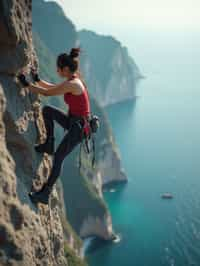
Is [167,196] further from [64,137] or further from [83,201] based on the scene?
[64,137]

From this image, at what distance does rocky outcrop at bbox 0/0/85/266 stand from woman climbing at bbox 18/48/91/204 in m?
0.40

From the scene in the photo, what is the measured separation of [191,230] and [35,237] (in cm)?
5030

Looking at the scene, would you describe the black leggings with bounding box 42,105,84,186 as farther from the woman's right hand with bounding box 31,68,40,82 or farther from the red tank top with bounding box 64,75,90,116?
the woman's right hand with bounding box 31,68,40,82

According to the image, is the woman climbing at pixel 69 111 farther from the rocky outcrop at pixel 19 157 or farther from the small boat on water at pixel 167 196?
the small boat on water at pixel 167 196

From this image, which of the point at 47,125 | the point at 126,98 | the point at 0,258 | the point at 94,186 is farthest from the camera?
the point at 126,98

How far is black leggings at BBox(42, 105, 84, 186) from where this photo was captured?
8703 mm

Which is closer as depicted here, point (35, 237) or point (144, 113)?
point (35, 237)

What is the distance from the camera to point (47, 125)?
9141 mm

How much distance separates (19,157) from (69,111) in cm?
153

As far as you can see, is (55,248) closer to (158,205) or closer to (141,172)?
(158,205)

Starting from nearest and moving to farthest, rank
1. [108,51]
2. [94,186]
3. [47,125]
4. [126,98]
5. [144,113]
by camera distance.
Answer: [47,125], [94,186], [144,113], [126,98], [108,51]

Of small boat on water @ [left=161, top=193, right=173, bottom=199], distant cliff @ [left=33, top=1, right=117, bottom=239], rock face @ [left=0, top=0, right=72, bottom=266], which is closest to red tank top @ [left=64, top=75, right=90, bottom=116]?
rock face @ [left=0, top=0, right=72, bottom=266]

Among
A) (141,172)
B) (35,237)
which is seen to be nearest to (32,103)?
(35,237)

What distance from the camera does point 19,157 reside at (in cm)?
880
